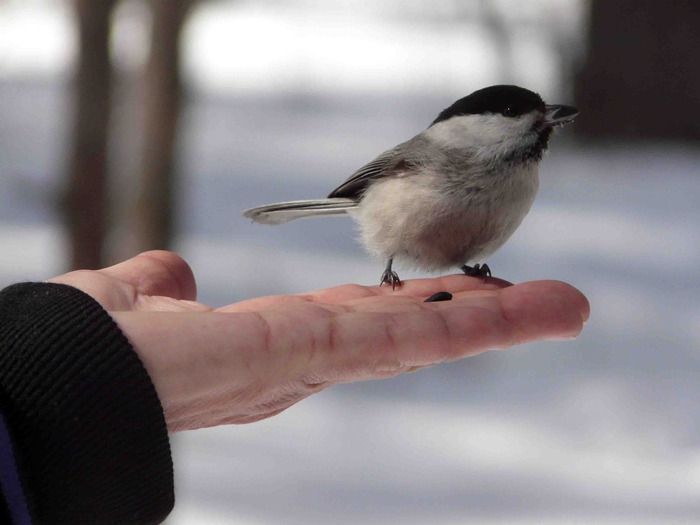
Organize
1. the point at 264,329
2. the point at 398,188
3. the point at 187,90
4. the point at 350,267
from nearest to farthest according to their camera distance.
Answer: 1. the point at 264,329
2. the point at 398,188
3. the point at 187,90
4. the point at 350,267

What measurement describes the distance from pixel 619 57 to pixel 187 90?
3.65 feet

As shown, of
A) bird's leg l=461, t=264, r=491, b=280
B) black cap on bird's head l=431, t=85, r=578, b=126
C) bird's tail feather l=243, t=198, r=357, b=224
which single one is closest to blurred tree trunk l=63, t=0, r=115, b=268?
bird's tail feather l=243, t=198, r=357, b=224

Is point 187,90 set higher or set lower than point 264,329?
higher

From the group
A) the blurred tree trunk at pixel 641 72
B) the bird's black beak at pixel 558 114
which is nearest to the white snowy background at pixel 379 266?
the blurred tree trunk at pixel 641 72

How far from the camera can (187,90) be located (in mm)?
2119

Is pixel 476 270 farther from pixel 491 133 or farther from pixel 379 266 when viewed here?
pixel 379 266

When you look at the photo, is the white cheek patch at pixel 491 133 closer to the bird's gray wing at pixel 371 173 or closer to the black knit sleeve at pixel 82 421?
the bird's gray wing at pixel 371 173

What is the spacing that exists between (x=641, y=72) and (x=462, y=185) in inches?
50.4

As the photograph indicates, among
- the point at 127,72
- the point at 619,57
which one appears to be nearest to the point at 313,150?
the point at 127,72

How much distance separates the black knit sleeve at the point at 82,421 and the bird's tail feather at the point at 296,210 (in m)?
0.55

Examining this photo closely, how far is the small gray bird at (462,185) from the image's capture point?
1.21m

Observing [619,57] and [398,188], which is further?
[619,57]

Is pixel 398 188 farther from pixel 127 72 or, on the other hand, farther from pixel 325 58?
pixel 325 58

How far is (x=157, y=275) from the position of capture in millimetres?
1214
